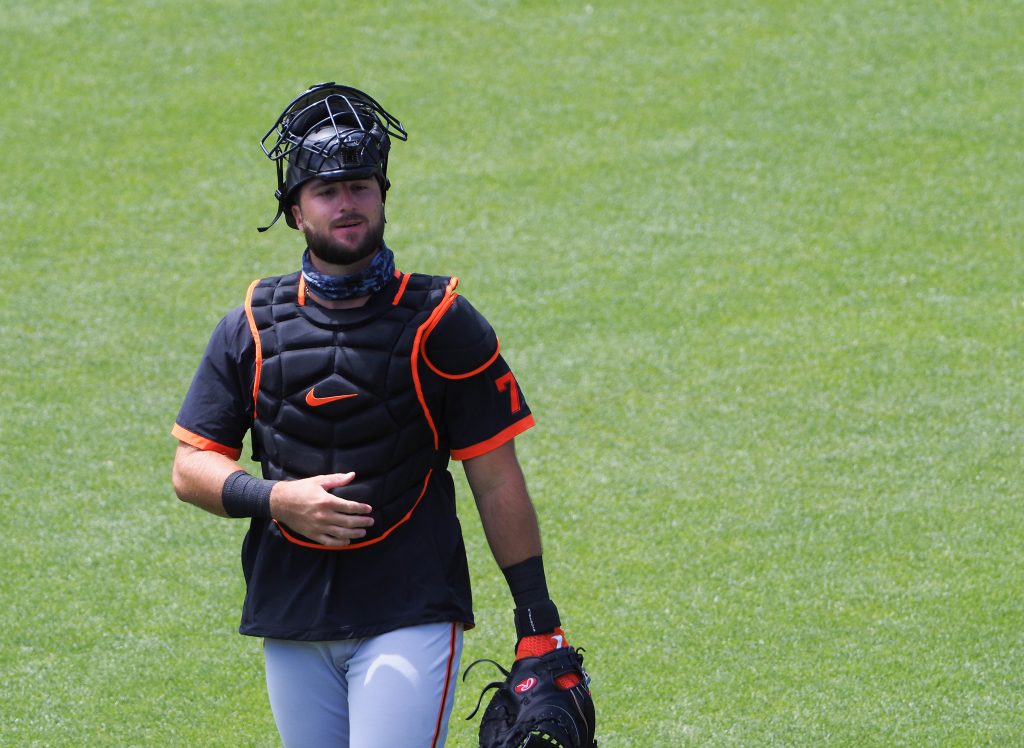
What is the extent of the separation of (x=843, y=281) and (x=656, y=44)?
4159 millimetres

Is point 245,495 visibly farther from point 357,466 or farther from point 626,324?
point 626,324

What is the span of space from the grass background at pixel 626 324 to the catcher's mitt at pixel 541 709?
189 centimetres

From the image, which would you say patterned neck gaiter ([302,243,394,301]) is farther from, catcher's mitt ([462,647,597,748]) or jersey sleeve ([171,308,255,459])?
catcher's mitt ([462,647,597,748])

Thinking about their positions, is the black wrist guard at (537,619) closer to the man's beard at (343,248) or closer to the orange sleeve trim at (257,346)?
the orange sleeve trim at (257,346)

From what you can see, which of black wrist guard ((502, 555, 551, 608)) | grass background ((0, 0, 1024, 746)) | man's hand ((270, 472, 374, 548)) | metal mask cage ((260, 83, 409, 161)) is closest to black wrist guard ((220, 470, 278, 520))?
man's hand ((270, 472, 374, 548))

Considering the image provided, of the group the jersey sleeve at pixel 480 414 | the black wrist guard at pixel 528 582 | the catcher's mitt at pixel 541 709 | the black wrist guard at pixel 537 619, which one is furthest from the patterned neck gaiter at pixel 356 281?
the catcher's mitt at pixel 541 709

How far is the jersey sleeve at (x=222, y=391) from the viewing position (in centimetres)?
411

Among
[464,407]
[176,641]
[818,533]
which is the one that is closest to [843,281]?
[818,533]

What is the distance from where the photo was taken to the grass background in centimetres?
631

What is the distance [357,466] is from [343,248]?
1.85 ft

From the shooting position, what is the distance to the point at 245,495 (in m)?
3.96

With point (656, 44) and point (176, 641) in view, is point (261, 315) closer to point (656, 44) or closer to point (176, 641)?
Result: point (176, 641)

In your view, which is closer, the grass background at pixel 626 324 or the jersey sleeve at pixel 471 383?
the jersey sleeve at pixel 471 383

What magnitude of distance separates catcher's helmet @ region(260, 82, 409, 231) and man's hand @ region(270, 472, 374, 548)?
72 cm
